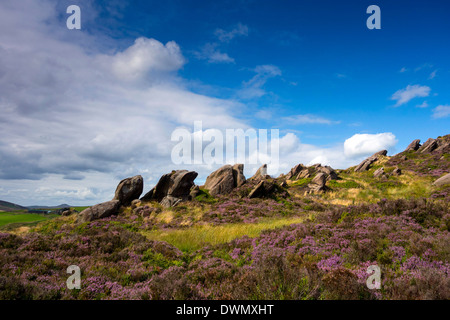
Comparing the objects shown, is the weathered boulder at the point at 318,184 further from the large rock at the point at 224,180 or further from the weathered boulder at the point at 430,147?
the weathered boulder at the point at 430,147

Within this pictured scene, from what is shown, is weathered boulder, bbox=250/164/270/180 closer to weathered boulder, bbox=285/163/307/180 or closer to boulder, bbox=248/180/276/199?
weathered boulder, bbox=285/163/307/180

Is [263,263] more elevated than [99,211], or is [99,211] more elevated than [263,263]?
[263,263]

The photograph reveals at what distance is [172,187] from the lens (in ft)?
99.7

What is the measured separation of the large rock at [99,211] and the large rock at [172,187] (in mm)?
5201

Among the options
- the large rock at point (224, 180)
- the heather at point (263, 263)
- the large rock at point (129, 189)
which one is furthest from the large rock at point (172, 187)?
the heather at point (263, 263)

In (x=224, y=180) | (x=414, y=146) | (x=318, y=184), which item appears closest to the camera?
(x=224, y=180)

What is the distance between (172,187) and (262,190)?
13.5 m

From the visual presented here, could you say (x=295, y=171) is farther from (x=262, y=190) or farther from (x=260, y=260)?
(x=260, y=260)

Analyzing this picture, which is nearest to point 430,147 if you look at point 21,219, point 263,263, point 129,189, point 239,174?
point 239,174

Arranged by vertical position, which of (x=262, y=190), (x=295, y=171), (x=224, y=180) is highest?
(x=295, y=171)
